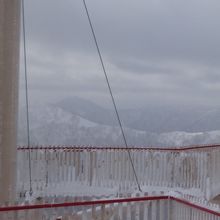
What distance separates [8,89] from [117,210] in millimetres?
2826

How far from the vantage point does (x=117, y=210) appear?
6.95 metres

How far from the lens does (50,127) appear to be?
5538 cm

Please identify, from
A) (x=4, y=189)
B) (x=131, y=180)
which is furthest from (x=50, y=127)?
(x=4, y=189)

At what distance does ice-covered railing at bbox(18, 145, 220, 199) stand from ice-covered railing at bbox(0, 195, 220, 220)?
5.52 metres

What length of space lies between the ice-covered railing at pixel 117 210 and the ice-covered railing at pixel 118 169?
18.1ft

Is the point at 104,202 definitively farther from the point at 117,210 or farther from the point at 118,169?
the point at 118,169

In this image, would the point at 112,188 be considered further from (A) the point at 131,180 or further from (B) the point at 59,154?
(B) the point at 59,154

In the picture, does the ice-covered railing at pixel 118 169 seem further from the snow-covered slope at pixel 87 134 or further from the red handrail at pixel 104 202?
the snow-covered slope at pixel 87 134

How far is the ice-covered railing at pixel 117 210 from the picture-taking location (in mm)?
6254

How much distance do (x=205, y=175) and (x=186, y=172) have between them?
2.21ft

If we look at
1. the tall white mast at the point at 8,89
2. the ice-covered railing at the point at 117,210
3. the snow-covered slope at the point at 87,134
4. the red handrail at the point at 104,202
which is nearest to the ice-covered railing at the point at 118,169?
the tall white mast at the point at 8,89

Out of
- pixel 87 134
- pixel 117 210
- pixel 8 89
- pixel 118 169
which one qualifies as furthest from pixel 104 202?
pixel 87 134

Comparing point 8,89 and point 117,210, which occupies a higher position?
point 8,89

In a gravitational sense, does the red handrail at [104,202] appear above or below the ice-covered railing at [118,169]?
above
